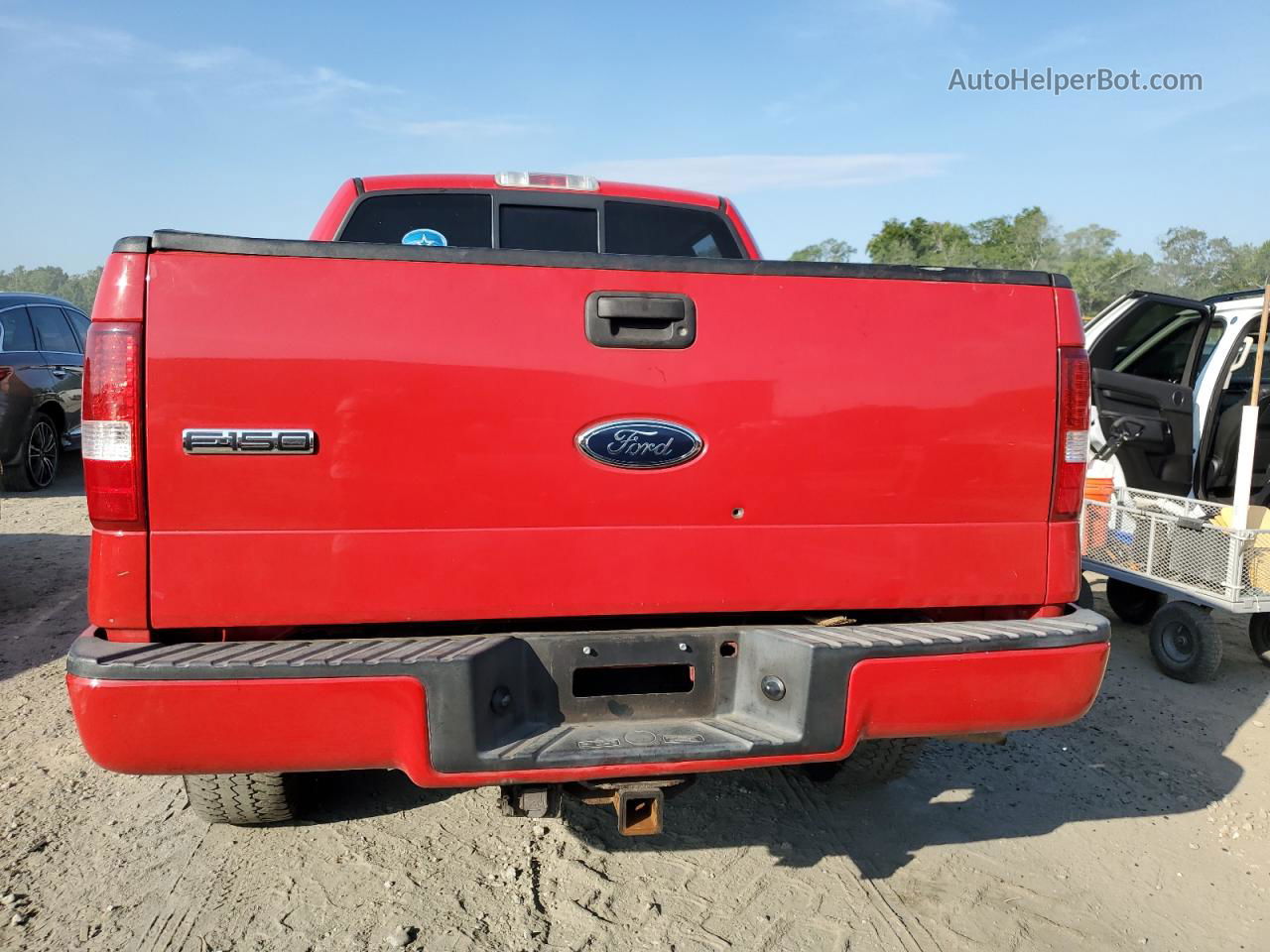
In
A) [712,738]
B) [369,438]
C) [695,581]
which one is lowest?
[712,738]

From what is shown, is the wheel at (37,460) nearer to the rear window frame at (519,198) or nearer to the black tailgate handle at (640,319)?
the rear window frame at (519,198)

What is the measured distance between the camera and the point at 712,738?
7.02ft

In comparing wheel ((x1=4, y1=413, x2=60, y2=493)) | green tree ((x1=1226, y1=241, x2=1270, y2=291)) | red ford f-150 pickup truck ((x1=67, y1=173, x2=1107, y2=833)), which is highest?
green tree ((x1=1226, y1=241, x2=1270, y2=291))

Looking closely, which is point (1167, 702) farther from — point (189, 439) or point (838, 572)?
point (189, 439)

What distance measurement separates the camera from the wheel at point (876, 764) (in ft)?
10.2

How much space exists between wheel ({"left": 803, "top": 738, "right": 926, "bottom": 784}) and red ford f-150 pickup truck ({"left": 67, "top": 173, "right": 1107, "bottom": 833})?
87 cm

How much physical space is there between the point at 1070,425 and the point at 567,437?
1.31m

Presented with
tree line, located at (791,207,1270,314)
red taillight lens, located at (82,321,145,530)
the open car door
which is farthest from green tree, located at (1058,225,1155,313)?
red taillight lens, located at (82,321,145,530)

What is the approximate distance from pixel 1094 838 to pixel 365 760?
8.52 ft

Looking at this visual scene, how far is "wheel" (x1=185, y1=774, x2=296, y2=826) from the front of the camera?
8.87 ft

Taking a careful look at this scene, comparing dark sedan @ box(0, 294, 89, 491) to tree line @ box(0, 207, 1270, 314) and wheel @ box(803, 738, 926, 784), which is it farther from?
tree line @ box(0, 207, 1270, 314)

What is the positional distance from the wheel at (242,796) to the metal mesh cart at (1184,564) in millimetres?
4553

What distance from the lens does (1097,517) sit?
554 cm

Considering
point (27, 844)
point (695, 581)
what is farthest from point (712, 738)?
point (27, 844)
